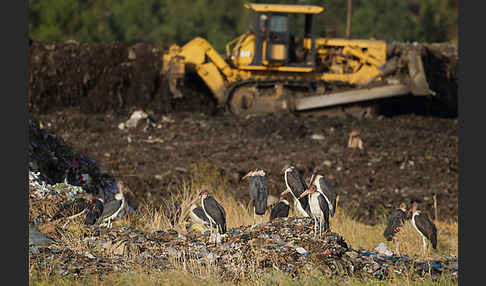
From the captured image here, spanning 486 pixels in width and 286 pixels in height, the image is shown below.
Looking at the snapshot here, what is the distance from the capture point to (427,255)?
29.7 ft

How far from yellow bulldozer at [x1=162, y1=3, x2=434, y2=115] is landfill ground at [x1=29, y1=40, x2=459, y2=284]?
0.56 metres

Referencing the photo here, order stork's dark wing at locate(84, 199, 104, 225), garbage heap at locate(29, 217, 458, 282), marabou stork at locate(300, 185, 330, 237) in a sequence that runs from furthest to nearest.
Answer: stork's dark wing at locate(84, 199, 104, 225)
marabou stork at locate(300, 185, 330, 237)
garbage heap at locate(29, 217, 458, 282)

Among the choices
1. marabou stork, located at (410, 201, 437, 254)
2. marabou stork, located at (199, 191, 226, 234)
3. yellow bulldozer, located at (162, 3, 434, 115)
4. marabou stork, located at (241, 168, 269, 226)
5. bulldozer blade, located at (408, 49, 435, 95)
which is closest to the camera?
marabou stork, located at (199, 191, 226, 234)

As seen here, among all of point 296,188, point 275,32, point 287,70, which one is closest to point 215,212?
point 296,188

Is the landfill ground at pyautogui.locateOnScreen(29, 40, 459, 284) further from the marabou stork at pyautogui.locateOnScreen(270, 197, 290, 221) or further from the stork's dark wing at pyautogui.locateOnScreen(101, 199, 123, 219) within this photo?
the marabou stork at pyautogui.locateOnScreen(270, 197, 290, 221)

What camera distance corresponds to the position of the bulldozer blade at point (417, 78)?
1932cm

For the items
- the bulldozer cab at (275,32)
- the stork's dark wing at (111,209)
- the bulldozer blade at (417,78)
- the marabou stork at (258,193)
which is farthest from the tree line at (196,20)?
the stork's dark wing at (111,209)

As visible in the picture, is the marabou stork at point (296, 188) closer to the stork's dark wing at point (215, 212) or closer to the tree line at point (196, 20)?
the stork's dark wing at point (215, 212)

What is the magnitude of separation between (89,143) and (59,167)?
4.66 m

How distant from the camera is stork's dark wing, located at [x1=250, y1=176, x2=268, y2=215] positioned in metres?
Result: 9.19

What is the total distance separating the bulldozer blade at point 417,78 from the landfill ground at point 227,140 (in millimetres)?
810

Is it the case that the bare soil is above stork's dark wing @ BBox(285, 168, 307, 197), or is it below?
below

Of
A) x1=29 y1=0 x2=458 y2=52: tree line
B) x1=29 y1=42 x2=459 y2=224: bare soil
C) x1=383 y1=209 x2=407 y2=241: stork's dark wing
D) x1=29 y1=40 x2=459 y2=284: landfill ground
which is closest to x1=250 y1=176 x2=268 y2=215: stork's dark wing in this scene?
x1=29 y1=40 x2=459 y2=284: landfill ground

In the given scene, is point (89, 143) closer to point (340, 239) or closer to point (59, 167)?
point (59, 167)
